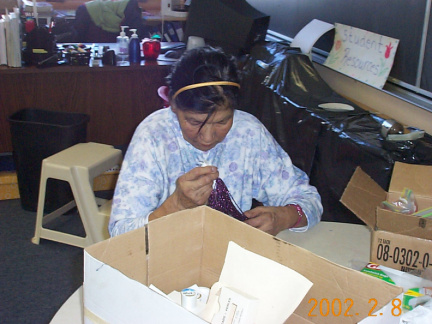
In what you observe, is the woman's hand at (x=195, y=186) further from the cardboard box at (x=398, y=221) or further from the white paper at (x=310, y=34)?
the white paper at (x=310, y=34)

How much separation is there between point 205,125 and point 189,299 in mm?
608

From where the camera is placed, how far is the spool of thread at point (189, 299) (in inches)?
37.4

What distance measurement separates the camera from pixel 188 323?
0.64 metres

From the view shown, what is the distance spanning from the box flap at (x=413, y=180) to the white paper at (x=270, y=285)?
63 cm

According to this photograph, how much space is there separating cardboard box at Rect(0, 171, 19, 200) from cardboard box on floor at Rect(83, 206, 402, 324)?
8.44 feet

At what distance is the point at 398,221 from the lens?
4.05 ft

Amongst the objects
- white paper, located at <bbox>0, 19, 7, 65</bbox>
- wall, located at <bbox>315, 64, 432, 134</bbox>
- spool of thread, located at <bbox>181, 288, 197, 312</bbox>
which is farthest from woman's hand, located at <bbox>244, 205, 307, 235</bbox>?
white paper, located at <bbox>0, 19, 7, 65</bbox>

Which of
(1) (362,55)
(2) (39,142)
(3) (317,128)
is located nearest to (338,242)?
(3) (317,128)

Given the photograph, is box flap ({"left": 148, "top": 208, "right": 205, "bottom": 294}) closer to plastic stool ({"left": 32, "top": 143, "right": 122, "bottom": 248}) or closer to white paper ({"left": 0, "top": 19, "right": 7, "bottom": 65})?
plastic stool ({"left": 32, "top": 143, "right": 122, "bottom": 248})

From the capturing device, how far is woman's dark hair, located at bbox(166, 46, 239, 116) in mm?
1387

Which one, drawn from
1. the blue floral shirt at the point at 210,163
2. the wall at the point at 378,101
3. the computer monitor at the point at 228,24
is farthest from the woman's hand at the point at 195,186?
the computer monitor at the point at 228,24

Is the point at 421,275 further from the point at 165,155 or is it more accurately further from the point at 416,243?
the point at 165,155

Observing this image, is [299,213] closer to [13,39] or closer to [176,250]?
[176,250]

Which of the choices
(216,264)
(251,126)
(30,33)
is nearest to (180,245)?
(216,264)
